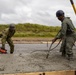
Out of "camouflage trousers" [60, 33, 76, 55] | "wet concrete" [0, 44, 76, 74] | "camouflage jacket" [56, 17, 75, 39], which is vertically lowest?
"wet concrete" [0, 44, 76, 74]

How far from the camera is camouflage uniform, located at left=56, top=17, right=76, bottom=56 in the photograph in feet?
29.9

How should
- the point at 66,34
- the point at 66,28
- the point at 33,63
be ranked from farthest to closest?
the point at 66,34
the point at 66,28
the point at 33,63

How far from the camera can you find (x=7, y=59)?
28.2 ft

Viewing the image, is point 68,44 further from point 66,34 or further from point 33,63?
point 33,63

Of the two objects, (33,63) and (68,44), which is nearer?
(33,63)

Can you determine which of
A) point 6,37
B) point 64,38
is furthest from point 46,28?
point 64,38

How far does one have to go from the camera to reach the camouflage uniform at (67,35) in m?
9.11

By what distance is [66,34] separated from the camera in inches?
372

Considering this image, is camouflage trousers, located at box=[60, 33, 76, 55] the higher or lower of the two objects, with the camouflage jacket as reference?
lower

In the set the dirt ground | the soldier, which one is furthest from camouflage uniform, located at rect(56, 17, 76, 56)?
the dirt ground

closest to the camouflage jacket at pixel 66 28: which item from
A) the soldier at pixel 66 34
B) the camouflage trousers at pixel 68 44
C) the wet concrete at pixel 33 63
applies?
the soldier at pixel 66 34

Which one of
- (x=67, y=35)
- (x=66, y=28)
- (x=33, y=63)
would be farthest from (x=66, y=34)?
(x=33, y=63)

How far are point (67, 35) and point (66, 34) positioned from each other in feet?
0.15

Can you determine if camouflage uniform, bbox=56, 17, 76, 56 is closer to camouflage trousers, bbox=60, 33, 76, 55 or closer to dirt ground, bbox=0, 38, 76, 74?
camouflage trousers, bbox=60, 33, 76, 55
